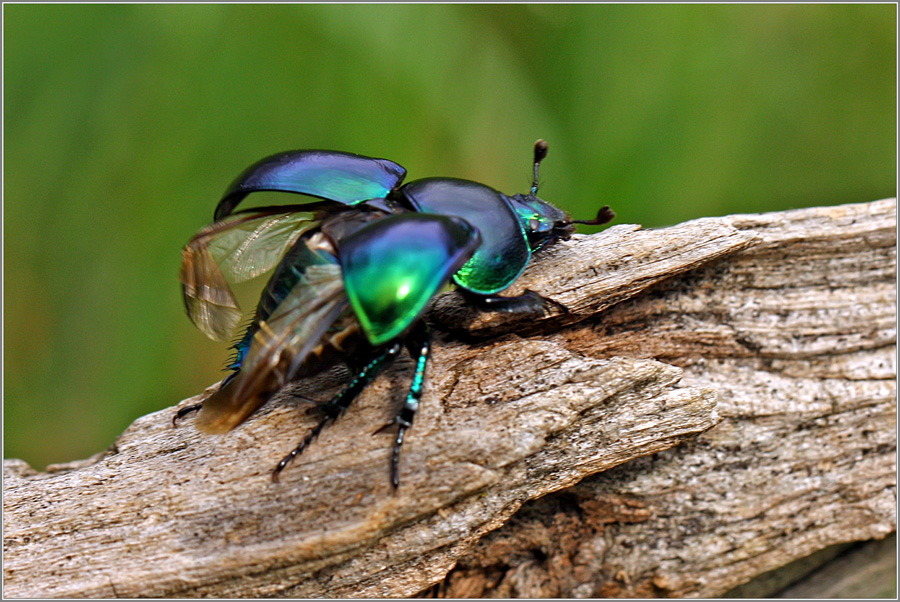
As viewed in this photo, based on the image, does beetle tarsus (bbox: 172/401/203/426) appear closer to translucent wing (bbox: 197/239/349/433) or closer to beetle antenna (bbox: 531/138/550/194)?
translucent wing (bbox: 197/239/349/433)

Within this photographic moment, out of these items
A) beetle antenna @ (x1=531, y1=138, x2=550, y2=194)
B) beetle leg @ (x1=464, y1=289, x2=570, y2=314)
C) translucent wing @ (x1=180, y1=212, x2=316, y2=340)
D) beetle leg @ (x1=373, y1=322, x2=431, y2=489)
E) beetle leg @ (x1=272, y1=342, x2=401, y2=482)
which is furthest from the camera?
beetle antenna @ (x1=531, y1=138, x2=550, y2=194)

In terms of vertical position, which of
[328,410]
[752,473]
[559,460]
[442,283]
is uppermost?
[442,283]

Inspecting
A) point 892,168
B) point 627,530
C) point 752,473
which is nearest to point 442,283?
point 627,530

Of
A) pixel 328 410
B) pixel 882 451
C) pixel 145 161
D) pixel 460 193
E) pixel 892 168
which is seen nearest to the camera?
pixel 328 410

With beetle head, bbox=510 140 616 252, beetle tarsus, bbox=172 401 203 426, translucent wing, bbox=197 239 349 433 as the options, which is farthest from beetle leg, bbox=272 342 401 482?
beetle head, bbox=510 140 616 252

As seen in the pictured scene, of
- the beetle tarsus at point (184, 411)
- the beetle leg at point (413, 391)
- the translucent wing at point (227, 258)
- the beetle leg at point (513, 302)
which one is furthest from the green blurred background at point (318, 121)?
the beetle leg at point (413, 391)

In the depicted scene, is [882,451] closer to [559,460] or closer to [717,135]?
[559,460]
